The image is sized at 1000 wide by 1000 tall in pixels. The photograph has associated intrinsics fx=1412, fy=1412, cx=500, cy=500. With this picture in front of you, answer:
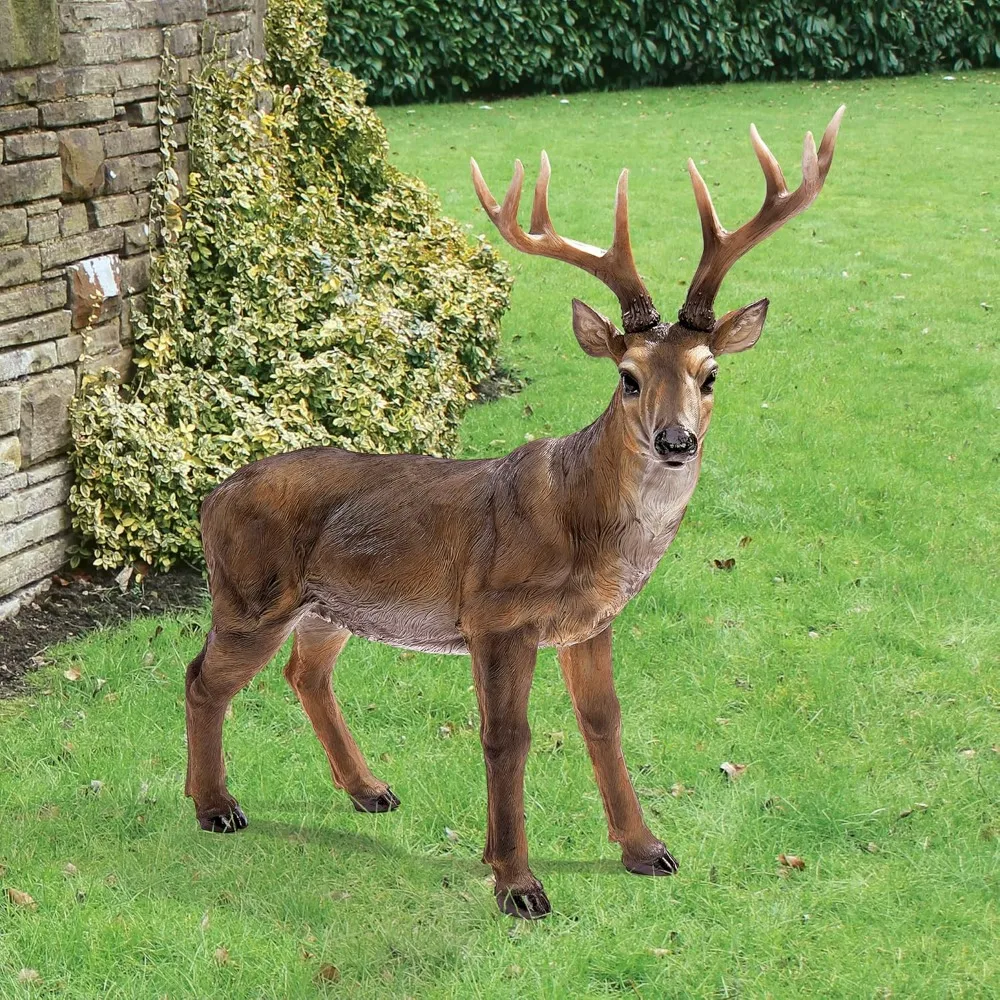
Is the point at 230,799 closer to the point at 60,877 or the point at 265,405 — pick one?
the point at 60,877

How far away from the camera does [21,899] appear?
529 cm

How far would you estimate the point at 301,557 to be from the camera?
5234 mm

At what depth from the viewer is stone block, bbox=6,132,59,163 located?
702 centimetres

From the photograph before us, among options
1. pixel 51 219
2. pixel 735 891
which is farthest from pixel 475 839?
pixel 51 219

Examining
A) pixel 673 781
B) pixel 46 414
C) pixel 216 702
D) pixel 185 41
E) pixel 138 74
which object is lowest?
pixel 673 781

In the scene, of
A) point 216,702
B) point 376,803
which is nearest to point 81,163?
point 216,702

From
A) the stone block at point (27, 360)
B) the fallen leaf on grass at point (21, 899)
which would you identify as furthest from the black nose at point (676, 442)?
the stone block at point (27, 360)

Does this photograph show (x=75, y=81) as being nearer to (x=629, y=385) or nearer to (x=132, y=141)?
(x=132, y=141)

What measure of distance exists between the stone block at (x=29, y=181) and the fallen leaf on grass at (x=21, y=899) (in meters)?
3.44

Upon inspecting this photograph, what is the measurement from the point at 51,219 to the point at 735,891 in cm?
479

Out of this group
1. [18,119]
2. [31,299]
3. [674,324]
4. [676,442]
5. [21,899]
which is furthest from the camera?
[31,299]

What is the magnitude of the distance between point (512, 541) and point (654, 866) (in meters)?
1.51

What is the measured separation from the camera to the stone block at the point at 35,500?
7297 millimetres

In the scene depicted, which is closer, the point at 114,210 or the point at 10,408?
the point at 10,408
